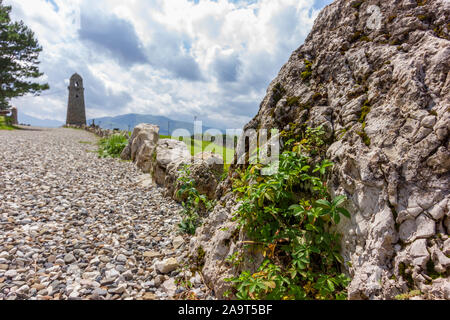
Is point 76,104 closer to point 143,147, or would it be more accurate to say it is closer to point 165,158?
point 143,147

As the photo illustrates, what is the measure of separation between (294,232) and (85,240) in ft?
16.9

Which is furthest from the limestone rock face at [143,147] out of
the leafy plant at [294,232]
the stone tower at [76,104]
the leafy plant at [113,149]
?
the stone tower at [76,104]

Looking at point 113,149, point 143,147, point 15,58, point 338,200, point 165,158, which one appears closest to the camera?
point 338,200

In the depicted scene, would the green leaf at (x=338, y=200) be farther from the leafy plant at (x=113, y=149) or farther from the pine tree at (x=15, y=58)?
the pine tree at (x=15, y=58)

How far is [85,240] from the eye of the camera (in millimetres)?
5738

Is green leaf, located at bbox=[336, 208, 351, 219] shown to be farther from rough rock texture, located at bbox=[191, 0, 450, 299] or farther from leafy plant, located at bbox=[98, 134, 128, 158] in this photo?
leafy plant, located at bbox=[98, 134, 128, 158]

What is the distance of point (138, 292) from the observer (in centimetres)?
427

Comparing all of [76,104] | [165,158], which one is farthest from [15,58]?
[165,158]

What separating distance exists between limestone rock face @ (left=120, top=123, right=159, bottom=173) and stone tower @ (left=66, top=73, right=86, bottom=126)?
5593 cm

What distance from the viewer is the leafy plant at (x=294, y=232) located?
324 cm

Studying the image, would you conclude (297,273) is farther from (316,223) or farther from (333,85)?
(333,85)

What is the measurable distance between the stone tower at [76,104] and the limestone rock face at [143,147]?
55.9 m

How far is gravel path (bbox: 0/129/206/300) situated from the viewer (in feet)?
14.1
